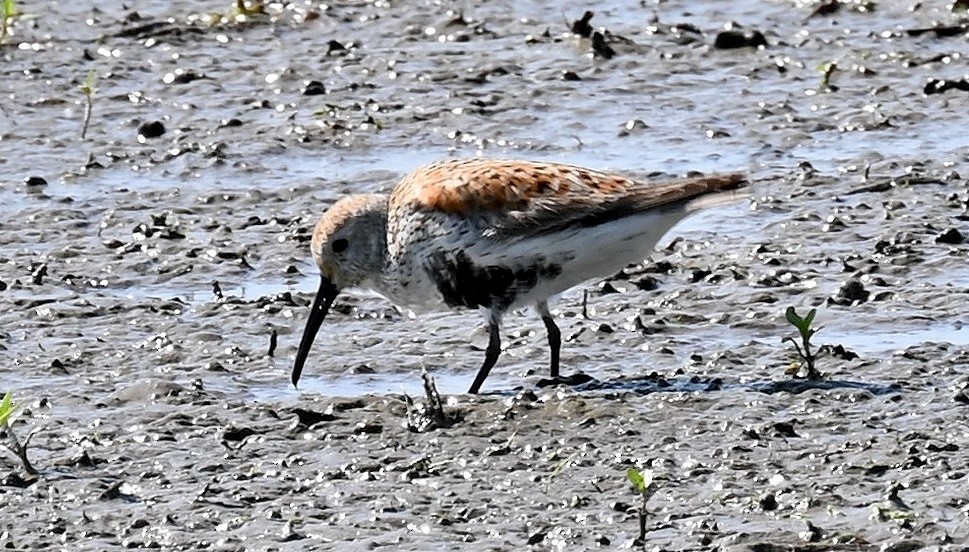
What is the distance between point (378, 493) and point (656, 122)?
5.74 m

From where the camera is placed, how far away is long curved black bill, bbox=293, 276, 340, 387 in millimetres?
8930

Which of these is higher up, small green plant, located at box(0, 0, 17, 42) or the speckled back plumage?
the speckled back plumage

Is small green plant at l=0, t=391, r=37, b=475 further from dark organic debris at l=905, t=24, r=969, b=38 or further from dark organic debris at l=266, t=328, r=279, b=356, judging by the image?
dark organic debris at l=905, t=24, r=969, b=38

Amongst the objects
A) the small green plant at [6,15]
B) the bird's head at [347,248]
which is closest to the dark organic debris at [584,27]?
the small green plant at [6,15]

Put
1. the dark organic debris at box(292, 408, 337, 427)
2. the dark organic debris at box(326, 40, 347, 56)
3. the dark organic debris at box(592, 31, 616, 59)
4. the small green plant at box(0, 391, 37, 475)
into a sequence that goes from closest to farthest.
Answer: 1. the small green plant at box(0, 391, 37, 475)
2. the dark organic debris at box(292, 408, 337, 427)
3. the dark organic debris at box(592, 31, 616, 59)
4. the dark organic debris at box(326, 40, 347, 56)

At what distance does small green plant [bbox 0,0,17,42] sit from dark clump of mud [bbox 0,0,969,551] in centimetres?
12

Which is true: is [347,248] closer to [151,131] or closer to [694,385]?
[694,385]

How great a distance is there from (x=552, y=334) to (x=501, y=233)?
524mm

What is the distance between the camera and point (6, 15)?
13.6m

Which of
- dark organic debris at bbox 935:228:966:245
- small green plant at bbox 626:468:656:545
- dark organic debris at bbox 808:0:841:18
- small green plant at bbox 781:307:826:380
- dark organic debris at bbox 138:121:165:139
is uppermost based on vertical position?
small green plant at bbox 626:468:656:545

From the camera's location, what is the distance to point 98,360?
362 inches

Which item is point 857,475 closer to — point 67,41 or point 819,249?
point 819,249

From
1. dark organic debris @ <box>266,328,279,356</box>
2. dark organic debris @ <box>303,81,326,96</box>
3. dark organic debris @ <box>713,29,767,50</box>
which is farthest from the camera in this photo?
dark organic debris @ <box>713,29,767,50</box>

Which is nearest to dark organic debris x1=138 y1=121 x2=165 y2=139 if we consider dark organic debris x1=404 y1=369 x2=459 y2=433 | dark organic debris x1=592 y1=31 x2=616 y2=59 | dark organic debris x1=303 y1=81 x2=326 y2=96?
dark organic debris x1=303 y1=81 x2=326 y2=96
